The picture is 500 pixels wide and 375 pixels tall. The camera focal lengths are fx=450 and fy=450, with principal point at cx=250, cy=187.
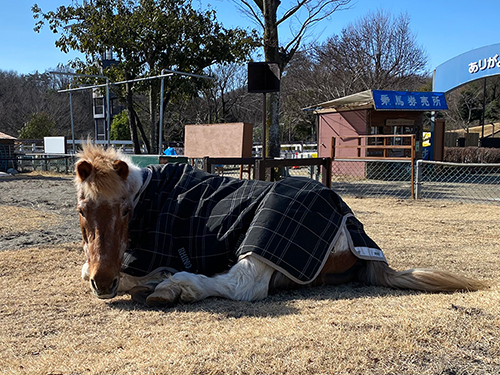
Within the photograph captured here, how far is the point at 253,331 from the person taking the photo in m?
2.34

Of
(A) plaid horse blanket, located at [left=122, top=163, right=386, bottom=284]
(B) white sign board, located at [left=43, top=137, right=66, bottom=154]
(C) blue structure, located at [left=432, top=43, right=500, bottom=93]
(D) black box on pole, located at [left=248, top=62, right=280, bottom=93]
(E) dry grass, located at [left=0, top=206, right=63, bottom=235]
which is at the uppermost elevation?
(C) blue structure, located at [left=432, top=43, right=500, bottom=93]

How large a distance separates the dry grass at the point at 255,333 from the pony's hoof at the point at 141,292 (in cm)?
8

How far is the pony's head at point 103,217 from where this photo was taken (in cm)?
280

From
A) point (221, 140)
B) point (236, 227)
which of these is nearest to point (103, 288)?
point (236, 227)

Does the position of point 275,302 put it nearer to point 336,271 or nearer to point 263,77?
point 336,271

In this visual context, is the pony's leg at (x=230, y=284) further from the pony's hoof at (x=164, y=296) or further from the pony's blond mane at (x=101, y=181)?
the pony's blond mane at (x=101, y=181)

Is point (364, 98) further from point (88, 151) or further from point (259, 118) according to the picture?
point (259, 118)

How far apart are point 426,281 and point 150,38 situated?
17.4 metres

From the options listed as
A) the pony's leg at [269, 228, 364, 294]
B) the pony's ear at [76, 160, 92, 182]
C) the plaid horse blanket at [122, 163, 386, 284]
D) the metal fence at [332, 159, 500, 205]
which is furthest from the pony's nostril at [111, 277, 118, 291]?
the metal fence at [332, 159, 500, 205]

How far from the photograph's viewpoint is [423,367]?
1.90 metres

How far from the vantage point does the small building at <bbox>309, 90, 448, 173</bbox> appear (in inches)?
699

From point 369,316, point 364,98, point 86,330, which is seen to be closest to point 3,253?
point 86,330

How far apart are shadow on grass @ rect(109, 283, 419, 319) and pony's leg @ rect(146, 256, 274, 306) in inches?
2.0

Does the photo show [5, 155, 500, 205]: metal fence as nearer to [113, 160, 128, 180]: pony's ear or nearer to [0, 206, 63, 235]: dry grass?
[0, 206, 63, 235]: dry grass
